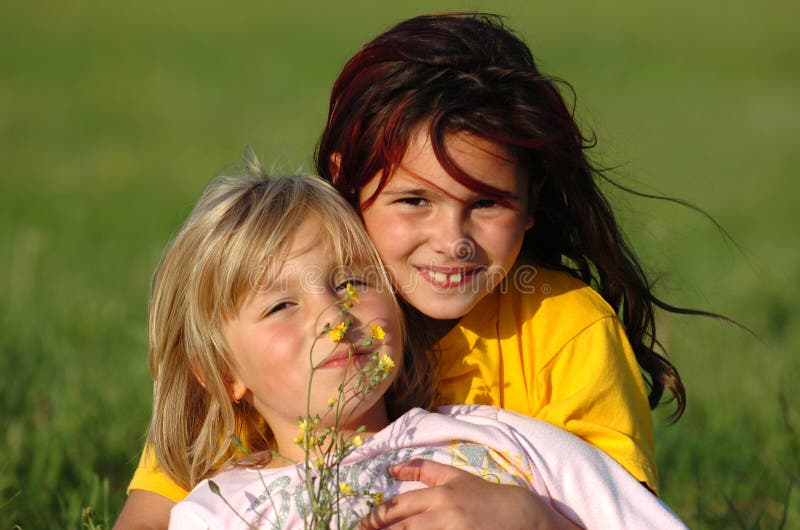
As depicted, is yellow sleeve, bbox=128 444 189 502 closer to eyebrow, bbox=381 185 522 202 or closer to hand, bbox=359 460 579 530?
hand, bbox=359 460 579 530

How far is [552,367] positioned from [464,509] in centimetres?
61

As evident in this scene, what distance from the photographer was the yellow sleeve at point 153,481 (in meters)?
3.14

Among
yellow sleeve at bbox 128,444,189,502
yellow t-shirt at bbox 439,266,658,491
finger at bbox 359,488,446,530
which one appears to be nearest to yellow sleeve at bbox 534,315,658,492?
yellow t-shirt at bbox 439,266,658,491

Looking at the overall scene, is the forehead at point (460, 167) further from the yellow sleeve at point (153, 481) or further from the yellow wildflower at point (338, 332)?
the yellow sleeve at point (153, 481)

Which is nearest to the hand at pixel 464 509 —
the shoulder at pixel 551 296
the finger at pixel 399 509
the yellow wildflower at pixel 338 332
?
the finger at pixel 399 509

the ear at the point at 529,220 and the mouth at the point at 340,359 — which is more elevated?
the ear at the point at 529,220

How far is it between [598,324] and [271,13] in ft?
73.1

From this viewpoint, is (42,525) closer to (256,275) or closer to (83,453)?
(83,453)

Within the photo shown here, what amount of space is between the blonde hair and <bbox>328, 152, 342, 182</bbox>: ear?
15cm

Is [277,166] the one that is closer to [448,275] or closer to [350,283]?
[350,283]

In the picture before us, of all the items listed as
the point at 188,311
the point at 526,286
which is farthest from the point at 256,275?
the point at 526,286

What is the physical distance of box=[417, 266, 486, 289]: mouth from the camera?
2.93 m

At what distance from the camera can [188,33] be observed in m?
21.0

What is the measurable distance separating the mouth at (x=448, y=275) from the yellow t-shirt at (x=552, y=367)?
248mm
